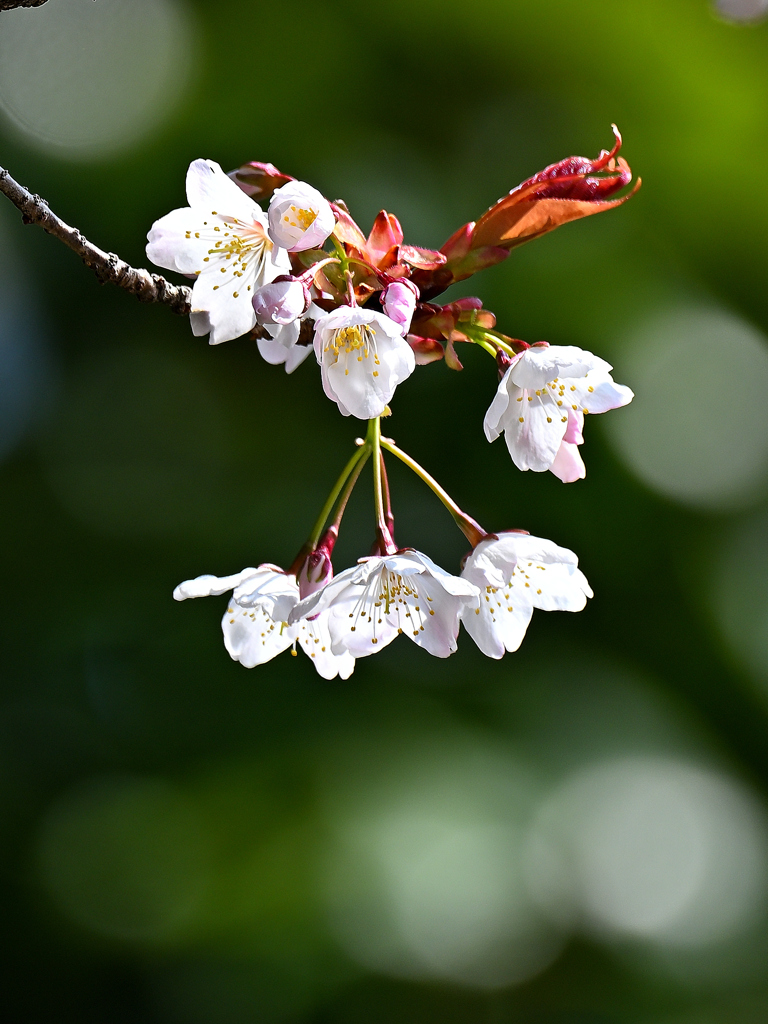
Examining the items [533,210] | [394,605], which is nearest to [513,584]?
[394,605]

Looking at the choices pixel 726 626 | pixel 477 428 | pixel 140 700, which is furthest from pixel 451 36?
pixel 140 700

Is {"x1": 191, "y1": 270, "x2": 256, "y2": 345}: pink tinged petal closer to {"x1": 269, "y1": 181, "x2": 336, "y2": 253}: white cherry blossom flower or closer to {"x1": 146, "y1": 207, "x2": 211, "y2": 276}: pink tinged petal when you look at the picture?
{"x1": 146, "y1": 207, "x2": 211, "y2": 276}: pink tinged petal

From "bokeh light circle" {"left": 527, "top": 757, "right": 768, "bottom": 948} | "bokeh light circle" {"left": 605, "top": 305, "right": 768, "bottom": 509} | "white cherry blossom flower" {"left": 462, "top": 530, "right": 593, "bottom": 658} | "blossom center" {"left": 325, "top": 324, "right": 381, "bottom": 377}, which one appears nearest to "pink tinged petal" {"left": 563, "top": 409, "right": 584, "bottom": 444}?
"white cherry blossom flower" {"left": 462, "top": 530, "right": 593, "bottom": 658}

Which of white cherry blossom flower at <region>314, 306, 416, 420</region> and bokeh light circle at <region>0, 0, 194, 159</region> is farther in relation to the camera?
bokeh light circle at <region>0, 0, 194, 159</region>

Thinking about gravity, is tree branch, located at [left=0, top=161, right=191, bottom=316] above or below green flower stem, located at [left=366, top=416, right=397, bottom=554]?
above

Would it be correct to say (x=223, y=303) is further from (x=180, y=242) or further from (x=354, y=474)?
(x=354, y=474)

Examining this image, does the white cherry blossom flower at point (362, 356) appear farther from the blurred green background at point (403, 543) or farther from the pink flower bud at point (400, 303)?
the blurred green background at point (403, 543)
